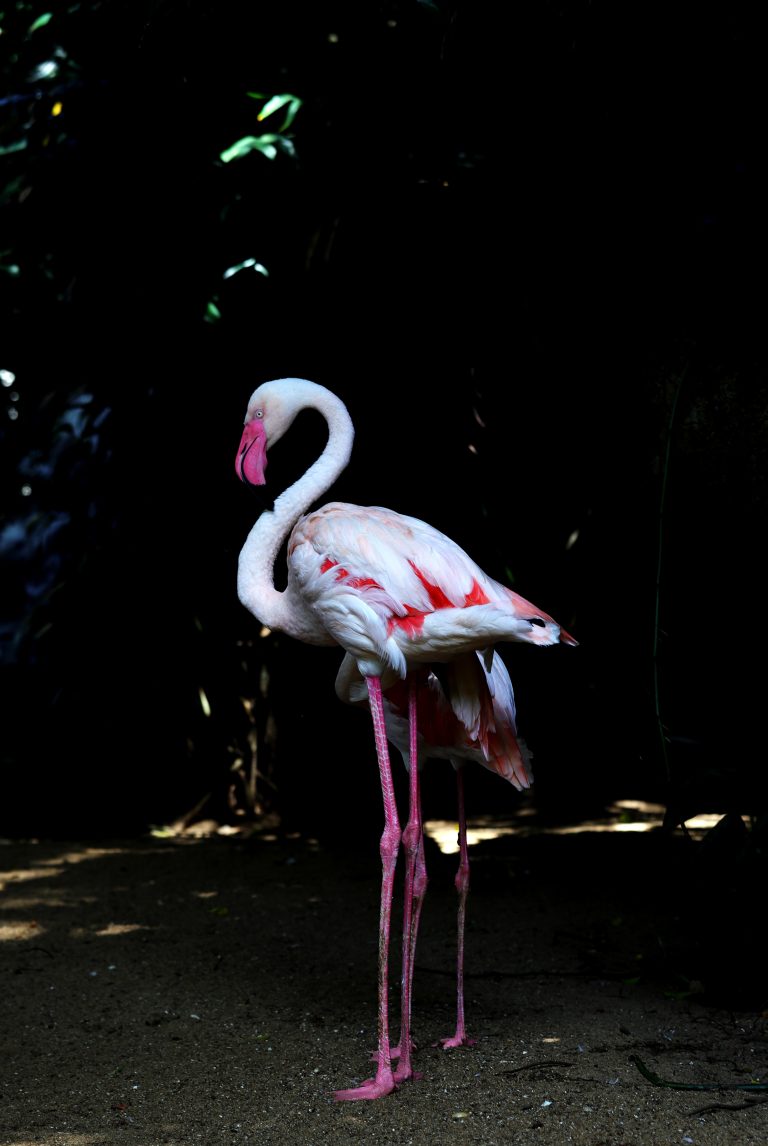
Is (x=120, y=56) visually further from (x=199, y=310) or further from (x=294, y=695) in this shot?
(x=294, y=695)

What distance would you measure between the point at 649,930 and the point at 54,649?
9.44 ft

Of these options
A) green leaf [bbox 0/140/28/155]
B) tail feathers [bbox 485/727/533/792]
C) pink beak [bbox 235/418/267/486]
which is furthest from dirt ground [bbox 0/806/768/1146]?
green leaf [bbox 0/140/28/155]

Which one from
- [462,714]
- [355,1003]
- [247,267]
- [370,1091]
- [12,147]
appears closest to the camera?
[370,1091]

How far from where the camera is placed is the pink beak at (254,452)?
12.1 ft

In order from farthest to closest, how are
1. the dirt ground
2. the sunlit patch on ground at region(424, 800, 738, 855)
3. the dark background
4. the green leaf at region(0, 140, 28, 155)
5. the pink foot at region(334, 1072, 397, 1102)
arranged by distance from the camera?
the sunlit patch on ground at region(424, 800, 738, 855) < the green leaf at region(0, 140, 28, 155) < the dark background < the pink foot at region(334, 1072, 397, 1102) < the dirt ground

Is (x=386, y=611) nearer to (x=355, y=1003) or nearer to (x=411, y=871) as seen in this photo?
(x=411, y=871)

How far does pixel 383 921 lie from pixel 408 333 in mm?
2460

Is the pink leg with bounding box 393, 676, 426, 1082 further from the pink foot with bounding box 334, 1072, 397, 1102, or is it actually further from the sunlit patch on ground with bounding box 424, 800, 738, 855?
the sunlit patch on ground with bounding box 424, 800, 738, 855

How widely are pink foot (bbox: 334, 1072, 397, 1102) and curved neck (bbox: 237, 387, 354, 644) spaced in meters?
1.20

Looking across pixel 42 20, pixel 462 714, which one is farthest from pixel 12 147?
pixel 462 714

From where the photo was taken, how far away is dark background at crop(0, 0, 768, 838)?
407 cm

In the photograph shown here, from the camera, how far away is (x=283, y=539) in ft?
12.0

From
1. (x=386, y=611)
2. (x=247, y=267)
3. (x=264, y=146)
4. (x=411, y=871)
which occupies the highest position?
(x=264, y=146)

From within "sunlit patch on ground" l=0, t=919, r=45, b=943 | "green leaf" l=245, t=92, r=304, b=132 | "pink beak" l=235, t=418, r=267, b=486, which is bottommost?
"sunlit patch on ground" l=0, t=919, r=45, b=943
